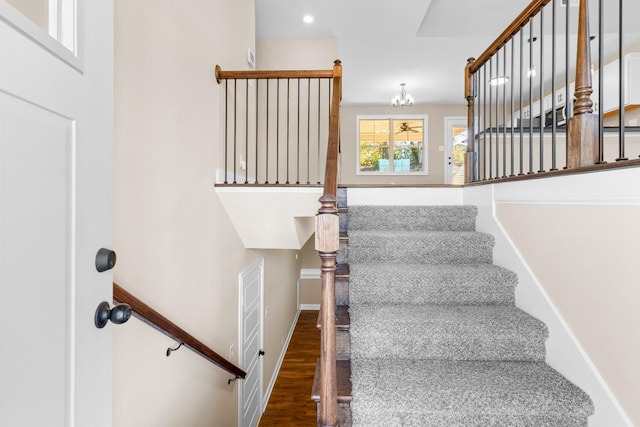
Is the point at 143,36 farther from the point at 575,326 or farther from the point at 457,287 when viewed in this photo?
the point at 575,326

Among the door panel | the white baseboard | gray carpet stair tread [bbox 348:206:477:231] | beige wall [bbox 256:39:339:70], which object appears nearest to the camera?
the door panel

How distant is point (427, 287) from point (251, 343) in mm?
2228

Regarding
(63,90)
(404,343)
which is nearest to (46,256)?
(63,90)

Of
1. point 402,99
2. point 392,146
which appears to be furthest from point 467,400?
point 392,146

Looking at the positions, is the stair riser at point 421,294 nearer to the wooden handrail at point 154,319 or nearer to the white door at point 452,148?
the wooden handrail at point 154,319

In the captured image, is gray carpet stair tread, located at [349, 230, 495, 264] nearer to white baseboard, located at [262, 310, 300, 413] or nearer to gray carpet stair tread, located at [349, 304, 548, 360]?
gray carpet stair tread, located at [349, 304, 548, 360]

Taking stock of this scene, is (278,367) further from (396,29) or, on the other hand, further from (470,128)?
(396,29)

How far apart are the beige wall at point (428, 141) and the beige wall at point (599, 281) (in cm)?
620

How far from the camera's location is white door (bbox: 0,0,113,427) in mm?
584

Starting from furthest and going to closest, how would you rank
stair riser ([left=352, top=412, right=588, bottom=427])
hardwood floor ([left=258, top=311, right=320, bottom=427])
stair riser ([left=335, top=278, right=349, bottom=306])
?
hardwood floor ([left=258, top=311, right=320, bottom=427]) < stair riser ([left=335, top=278, right=349, bottom=306]) < stair riser ([left=352, top=412, right=588, bottom=427])

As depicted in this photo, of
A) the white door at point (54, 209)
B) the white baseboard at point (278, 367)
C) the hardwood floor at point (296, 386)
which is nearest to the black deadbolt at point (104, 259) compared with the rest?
the white door at point (54, 209)

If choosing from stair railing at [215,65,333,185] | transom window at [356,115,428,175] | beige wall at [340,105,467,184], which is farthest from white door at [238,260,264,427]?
transom window at [356,115,428,175]

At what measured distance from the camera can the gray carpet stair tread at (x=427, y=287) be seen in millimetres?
1906

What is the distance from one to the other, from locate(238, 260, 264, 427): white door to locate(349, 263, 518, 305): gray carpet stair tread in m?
1.54
